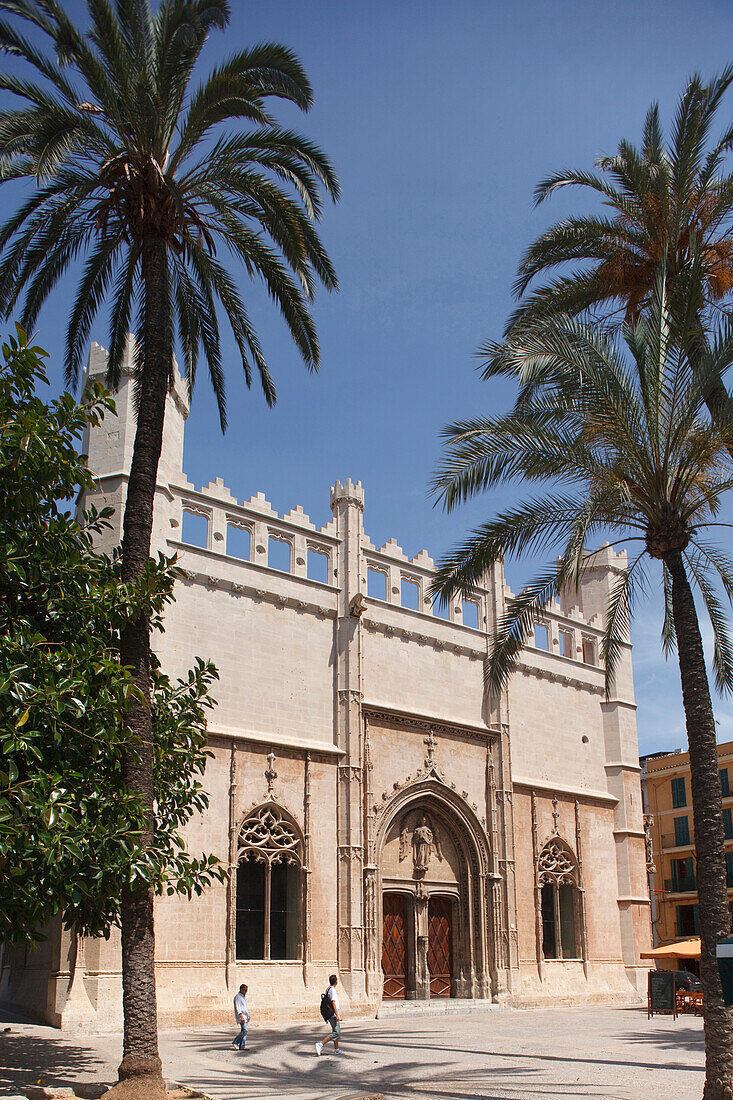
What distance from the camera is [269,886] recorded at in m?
22.8

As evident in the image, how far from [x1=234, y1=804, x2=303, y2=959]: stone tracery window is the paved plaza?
1.85m

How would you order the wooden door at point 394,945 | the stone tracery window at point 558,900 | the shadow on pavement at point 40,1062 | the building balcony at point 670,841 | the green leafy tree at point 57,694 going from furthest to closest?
1. the building balcony at point 670,841
2. the stone tracery window at point 558,900
3. the wooden door at point 394,945
4. the shadow on pavement at point 40,1062
5. the green leafy tree at point 57,694

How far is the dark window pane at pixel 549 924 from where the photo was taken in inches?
1186

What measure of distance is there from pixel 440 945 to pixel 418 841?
3170mm

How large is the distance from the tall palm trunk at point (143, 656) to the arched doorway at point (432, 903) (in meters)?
13.7

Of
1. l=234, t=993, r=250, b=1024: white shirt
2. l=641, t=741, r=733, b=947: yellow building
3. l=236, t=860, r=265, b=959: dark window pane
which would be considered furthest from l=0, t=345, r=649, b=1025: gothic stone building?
l=641, t=741, r=733, b=947: yellow building

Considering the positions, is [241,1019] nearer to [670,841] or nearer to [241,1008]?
[241,1008]

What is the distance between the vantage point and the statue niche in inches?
1053

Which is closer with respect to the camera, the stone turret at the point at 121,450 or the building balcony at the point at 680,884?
the stone turret at the point at 121,450

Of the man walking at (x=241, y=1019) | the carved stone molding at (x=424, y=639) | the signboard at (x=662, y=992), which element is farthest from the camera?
the carved stone molding at (x=424, y=639)

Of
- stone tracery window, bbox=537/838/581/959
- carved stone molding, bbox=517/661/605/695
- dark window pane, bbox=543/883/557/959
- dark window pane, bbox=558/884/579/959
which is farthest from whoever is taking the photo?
carved stone molding, bbox=517/661/605/695

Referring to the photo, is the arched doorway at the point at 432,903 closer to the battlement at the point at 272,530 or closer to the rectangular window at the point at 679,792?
the battlement at the point at 272,530

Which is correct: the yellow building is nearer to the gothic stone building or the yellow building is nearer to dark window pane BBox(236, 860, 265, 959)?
the gothic stone building

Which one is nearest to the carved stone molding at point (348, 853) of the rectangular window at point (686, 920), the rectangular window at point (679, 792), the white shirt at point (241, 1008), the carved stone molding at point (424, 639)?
the carved stone molding at point (424, 639)
